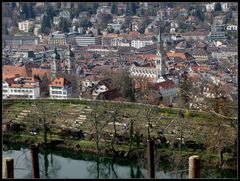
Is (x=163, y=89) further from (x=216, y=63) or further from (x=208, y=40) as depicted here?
(x=208, y=40)

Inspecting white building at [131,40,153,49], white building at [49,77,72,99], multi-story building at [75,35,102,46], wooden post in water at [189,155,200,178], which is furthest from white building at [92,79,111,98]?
multi-story building at [75,35,102,46]

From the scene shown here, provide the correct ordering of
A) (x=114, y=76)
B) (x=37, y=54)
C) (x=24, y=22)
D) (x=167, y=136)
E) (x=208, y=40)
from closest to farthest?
1. (x=167, y=136)
2. (x=114, y=76)
3. (x=37, y=54)
4. (x=208, y=40)
5. (x=24, y=22)

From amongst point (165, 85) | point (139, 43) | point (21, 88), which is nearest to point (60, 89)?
point (21, 88)

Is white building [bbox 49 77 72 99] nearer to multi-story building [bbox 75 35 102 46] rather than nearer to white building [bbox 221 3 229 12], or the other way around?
multi-story building [bbox 75 35 102 46]

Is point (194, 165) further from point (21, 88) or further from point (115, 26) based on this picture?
point (115, 26)

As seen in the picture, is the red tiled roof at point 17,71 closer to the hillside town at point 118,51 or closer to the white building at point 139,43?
the hillside town at point 118,51

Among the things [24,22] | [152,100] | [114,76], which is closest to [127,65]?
[114,76]

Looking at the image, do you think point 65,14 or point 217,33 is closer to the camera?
point 217,33
